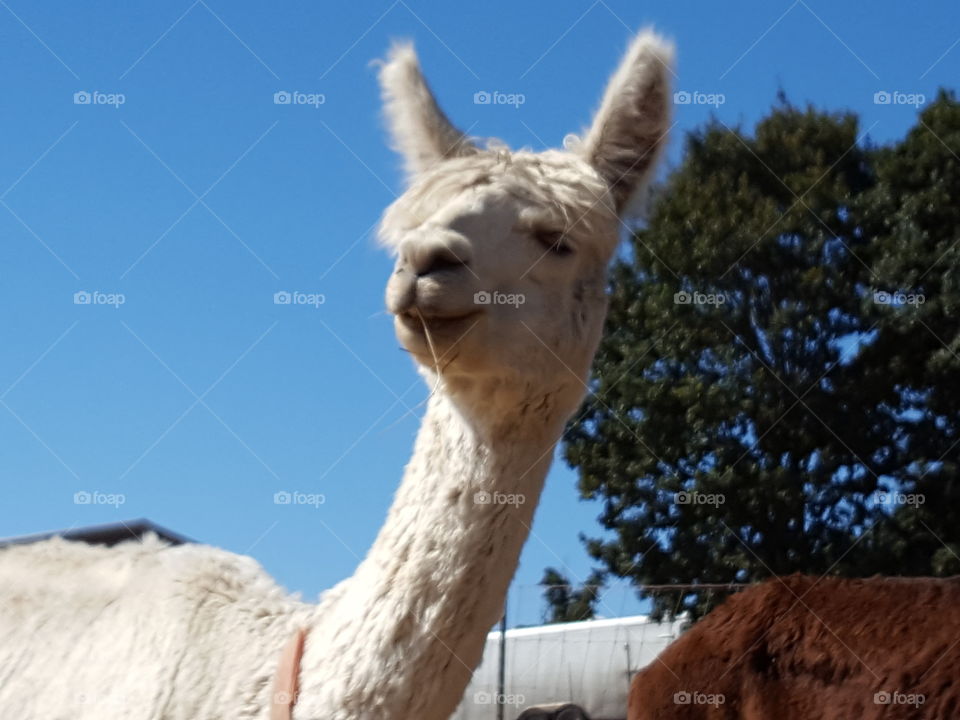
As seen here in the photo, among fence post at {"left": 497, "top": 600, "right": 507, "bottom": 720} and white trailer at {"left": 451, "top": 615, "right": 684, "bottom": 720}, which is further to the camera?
white trailer at {"left": 451, "top": 615, "right": 684, "bottom": 720}

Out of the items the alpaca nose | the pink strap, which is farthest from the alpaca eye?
the pink strap

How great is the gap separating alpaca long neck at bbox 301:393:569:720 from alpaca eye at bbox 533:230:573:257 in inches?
18.0

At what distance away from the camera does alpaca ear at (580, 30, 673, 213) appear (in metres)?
4.07

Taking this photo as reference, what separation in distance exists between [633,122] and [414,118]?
73 cm

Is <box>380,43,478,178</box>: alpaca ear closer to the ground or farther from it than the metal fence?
farther from it

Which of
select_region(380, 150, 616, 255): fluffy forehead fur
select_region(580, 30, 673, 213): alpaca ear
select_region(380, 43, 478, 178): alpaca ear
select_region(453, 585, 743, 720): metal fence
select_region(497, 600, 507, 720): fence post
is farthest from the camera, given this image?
Result: select_region(453, 585, 743, 720): metal fence

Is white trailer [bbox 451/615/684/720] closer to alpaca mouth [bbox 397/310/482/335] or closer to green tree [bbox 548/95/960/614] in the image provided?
green tree [bbox 548/95/960/614]

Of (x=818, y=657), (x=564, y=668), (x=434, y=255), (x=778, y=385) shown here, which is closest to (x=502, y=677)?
(x=564, y=668)

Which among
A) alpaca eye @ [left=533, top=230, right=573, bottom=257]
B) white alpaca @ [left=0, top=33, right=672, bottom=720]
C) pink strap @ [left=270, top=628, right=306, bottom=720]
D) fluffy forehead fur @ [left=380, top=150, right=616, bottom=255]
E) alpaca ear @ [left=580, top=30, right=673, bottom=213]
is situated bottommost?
pink strap @ [left=270, top=628, right=306, bottom=720]

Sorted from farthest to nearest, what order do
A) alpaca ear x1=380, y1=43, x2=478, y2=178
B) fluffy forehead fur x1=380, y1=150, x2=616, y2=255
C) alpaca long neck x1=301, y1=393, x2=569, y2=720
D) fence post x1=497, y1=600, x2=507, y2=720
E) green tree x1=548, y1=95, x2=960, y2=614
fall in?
green tree x1=548, y1=95, x2=960, y2=614 < fence post x1=497, y1=600, x2=507, y2=720 < alpaca ear x1=380, y1=43, x2=478, y2=178 < fluffy forehead fur x1=380, y1=150, x2=616, y2=255 < alpaca long neck x1=301, y1=393, x2=569, y2=720

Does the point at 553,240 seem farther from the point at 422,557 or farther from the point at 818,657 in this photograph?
the point at 818,657

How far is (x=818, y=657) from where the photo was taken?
283 inches

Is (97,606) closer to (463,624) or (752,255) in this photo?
(463,624)

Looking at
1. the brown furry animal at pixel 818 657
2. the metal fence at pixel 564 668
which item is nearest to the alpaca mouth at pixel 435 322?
the brown furry animal at pixel 818 657
